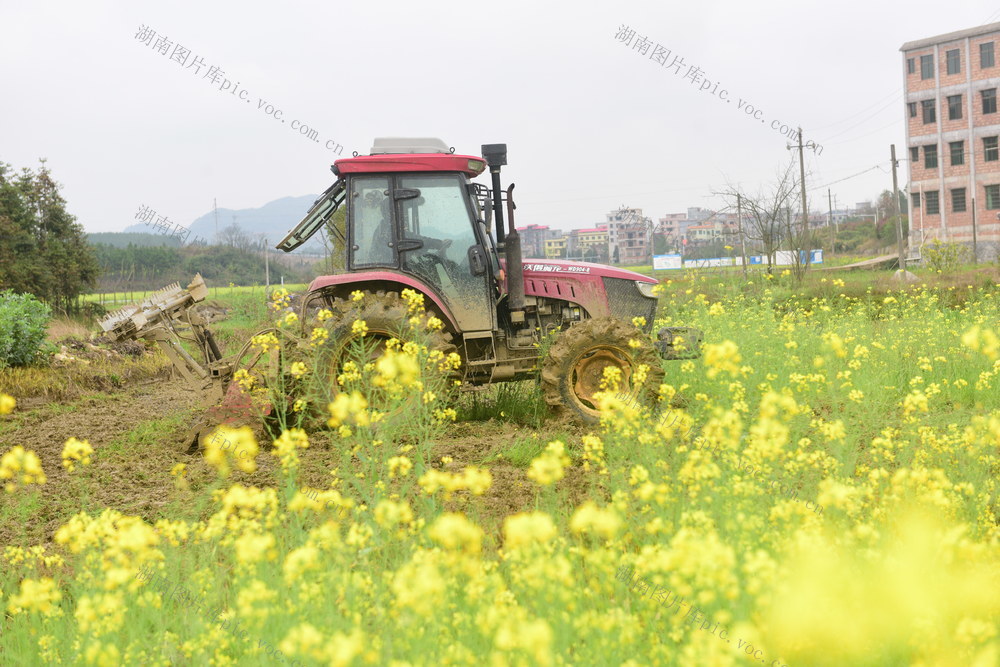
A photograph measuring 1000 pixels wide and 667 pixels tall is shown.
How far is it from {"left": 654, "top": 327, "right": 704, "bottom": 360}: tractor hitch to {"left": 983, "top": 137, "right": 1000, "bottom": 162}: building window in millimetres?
40658

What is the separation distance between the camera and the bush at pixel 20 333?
11156 millimetres

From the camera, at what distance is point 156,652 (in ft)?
9.80

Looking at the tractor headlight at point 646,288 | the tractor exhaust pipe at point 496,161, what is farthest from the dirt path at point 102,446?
the tractor headlight at point 646,288

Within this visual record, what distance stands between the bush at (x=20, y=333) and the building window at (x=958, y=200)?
139ft

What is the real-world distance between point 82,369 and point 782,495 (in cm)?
1103

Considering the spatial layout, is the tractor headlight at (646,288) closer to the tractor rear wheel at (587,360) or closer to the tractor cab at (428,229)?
the tractor rear wheel at (587,360)

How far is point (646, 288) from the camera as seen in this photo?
7.44 metres

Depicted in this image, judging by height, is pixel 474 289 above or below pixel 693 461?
above

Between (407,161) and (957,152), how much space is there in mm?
42885

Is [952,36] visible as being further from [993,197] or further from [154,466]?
[154,466]

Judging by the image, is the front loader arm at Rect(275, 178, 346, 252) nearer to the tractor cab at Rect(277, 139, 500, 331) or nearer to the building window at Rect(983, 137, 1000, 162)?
the tractor cab at Rect(277, 139, 500, 331)

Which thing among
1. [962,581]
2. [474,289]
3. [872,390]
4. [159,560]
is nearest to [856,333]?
[872,390]

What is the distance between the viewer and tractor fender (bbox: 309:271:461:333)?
6.47 meters

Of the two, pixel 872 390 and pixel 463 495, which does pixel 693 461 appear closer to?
pixel 463 495
